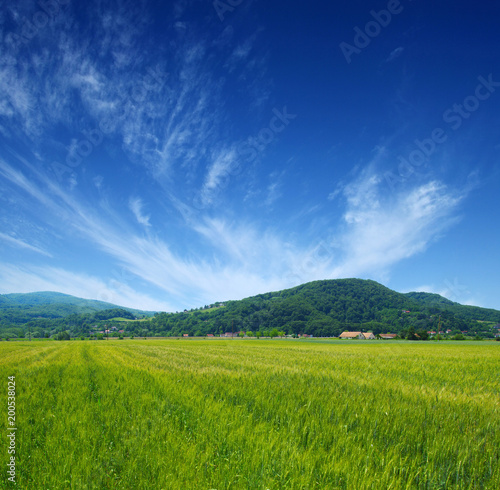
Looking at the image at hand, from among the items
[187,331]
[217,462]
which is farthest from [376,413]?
[187,331]

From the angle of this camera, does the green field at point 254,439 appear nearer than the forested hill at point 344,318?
Yes

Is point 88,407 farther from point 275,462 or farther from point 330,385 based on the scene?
point 330,385

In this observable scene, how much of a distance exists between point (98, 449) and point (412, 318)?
196 m

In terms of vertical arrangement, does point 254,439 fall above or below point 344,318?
above

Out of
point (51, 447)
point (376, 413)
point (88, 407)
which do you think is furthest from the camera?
point (88, 407)

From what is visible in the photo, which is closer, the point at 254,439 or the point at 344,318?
the point at 254,439

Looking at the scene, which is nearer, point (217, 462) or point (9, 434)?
point (217, 462)

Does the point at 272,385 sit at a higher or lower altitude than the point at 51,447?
lower

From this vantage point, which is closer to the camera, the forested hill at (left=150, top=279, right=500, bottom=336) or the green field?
the green field

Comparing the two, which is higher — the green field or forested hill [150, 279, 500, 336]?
the green field

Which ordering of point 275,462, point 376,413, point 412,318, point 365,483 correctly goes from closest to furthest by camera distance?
point 365,483, point 275,462, point 376,413, point 412,318

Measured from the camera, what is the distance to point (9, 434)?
3707mm

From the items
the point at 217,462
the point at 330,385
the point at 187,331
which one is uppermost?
the point at 217,462

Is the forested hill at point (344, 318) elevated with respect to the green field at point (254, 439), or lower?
lower
